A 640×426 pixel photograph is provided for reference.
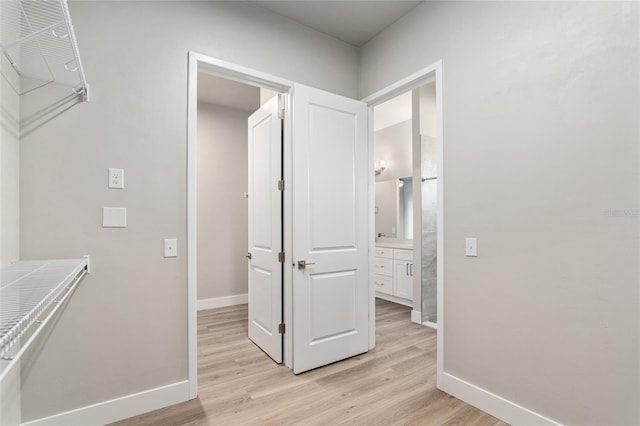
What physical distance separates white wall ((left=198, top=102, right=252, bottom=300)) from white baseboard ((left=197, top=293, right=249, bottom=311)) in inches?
1.8

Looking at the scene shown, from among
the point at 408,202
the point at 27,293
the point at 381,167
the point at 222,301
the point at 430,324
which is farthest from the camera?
the point at 381,167

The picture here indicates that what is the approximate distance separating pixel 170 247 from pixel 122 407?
39.4 inches

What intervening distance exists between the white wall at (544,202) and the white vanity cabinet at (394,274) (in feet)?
7.17

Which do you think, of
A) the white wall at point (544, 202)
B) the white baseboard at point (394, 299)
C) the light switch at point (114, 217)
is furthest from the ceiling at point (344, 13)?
the white baseboard at point (394, 299)

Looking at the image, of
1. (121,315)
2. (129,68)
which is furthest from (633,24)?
(121,315)

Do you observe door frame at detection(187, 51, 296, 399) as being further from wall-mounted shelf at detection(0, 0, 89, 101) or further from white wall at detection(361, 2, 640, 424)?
white wall at detection(361, 2, 640, 424)

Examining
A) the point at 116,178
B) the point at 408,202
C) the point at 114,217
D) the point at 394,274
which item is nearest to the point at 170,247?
the point at 114,217

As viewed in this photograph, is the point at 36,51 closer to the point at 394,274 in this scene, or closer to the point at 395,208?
the point at 394,274

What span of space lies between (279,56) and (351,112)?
2.52 ft

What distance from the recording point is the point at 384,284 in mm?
4852

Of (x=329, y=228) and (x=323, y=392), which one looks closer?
(x=323, y=392)

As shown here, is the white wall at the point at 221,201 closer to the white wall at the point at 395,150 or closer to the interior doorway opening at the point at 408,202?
the interior doorway opening at the point at 408,202

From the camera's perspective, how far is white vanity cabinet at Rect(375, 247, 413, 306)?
4.41m

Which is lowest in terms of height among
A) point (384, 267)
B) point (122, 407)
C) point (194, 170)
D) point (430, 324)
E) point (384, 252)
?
point (430, 324)
